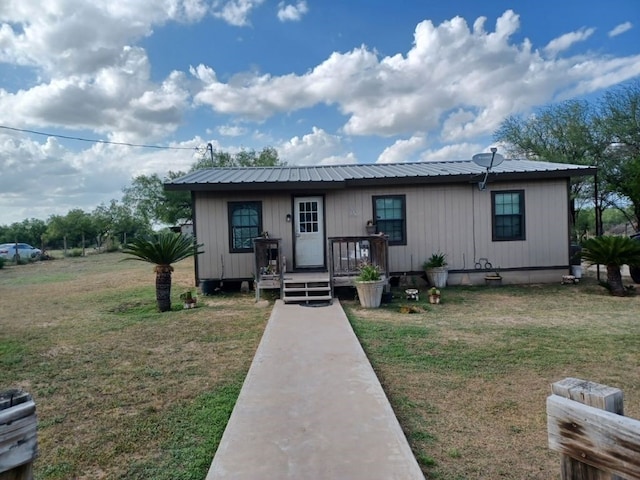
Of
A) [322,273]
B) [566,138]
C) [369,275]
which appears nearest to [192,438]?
[369,275]

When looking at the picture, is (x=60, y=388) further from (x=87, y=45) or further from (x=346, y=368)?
(x=87, y=45)

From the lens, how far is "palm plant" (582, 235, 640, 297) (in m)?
8.57

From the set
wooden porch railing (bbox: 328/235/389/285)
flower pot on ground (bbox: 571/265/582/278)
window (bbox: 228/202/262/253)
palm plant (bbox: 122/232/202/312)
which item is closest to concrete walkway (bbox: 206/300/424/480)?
wooden porch railing (bbox: 328/235/389/285)

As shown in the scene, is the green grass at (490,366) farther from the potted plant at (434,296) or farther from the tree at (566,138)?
the tree at (566,138)

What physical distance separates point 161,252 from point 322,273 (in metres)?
3.50

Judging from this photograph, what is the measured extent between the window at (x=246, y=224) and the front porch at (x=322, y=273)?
38.0 inches

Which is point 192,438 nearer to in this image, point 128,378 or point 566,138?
point 128,378

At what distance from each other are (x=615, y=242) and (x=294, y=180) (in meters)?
7.24

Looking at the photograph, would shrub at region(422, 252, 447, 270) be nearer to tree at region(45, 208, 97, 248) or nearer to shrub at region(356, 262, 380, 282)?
shrub at region(356, 262, 380, 282)

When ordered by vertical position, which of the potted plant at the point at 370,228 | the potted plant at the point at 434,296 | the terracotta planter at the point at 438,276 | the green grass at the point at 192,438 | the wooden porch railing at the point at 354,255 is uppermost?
the potted plant at the point at 370,228

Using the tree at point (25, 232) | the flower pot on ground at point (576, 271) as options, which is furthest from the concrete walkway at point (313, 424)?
the tree at point (25, 232)

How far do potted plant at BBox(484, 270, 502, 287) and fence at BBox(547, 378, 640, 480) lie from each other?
30.8 feet

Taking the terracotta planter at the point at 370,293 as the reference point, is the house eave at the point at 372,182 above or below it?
above

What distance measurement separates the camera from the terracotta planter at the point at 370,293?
25.9 ft
